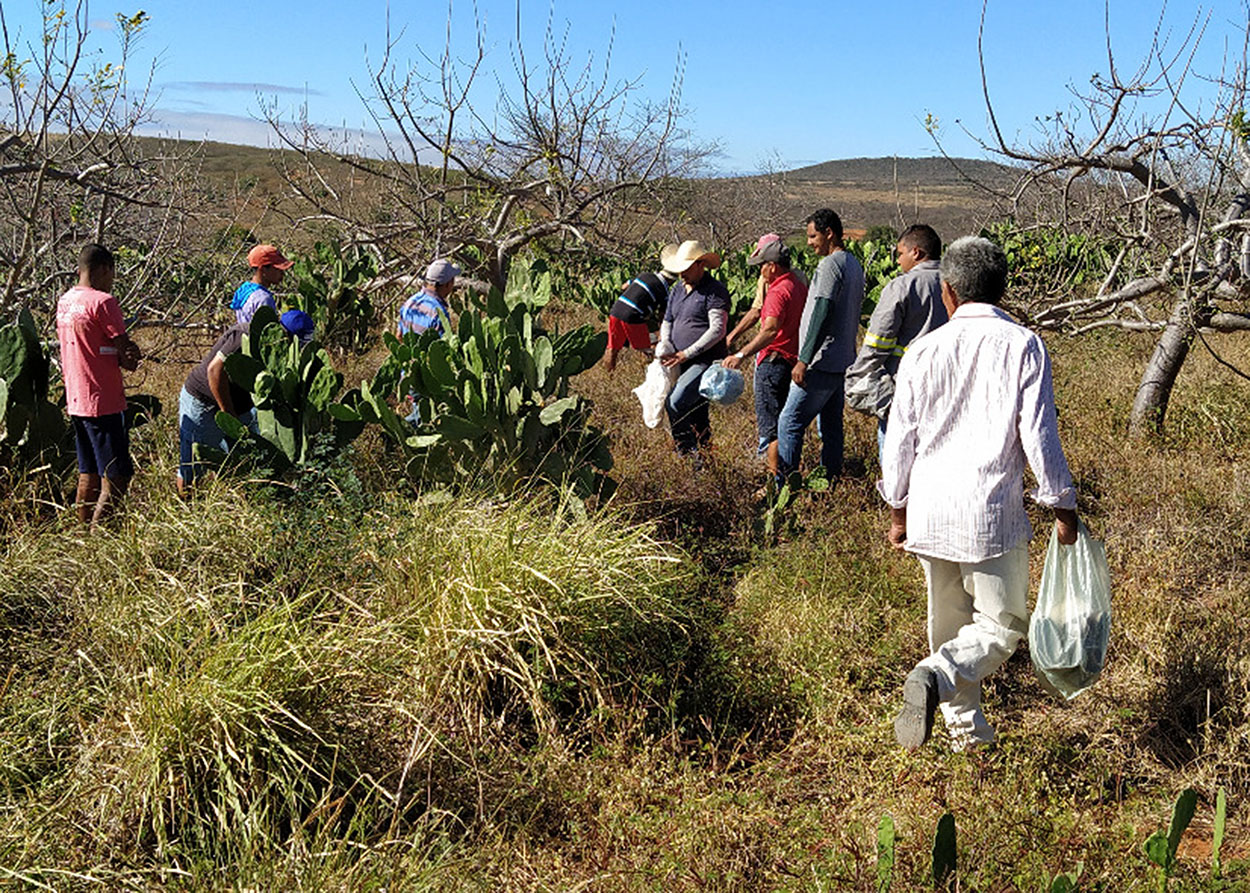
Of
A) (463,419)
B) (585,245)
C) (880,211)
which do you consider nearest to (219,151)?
A: (880,211)

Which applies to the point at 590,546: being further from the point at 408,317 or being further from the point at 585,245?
the point at 585,245

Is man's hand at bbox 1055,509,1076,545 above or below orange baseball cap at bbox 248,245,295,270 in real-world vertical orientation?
below

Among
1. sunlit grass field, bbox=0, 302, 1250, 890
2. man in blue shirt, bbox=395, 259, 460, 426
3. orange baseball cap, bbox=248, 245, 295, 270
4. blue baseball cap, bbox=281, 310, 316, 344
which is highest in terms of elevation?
orange baseball cap, bbox=248, 245, 295, 270

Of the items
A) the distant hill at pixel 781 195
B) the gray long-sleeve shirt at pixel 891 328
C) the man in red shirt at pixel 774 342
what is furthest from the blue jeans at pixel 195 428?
the gray long-sleeve shirt at pixel 891 328

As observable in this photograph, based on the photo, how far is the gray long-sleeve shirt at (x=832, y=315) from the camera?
6090mm

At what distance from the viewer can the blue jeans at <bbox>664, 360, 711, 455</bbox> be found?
7090 millimetres

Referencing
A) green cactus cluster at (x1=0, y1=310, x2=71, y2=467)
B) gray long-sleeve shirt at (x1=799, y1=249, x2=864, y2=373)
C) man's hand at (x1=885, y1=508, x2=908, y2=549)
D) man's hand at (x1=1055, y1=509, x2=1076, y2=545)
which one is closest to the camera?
man's hand at (x1=1055, y1=509, x2=1076, y2=545)

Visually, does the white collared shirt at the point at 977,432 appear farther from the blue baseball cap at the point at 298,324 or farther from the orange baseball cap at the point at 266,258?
the orange baseball cap at the point at 266,258

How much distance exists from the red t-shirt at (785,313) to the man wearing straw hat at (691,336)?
418 millimetres

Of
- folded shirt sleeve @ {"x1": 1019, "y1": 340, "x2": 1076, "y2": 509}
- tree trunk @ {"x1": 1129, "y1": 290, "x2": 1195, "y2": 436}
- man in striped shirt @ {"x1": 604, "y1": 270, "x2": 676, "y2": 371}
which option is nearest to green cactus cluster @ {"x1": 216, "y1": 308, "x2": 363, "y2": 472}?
man in striped shirt @ {"x1": 604, "y1": 270, "x2": 676, "y2": 371}

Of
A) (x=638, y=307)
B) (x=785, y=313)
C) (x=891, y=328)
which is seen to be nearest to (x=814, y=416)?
(x=785, y=313)

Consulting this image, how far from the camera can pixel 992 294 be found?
3652 millimetres

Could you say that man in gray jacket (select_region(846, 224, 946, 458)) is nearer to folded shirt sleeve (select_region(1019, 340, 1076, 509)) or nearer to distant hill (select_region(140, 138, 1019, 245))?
distant hill (select_region(140, 138, 1019, 245))

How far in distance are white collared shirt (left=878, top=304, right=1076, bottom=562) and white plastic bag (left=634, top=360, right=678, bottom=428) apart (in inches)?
136
